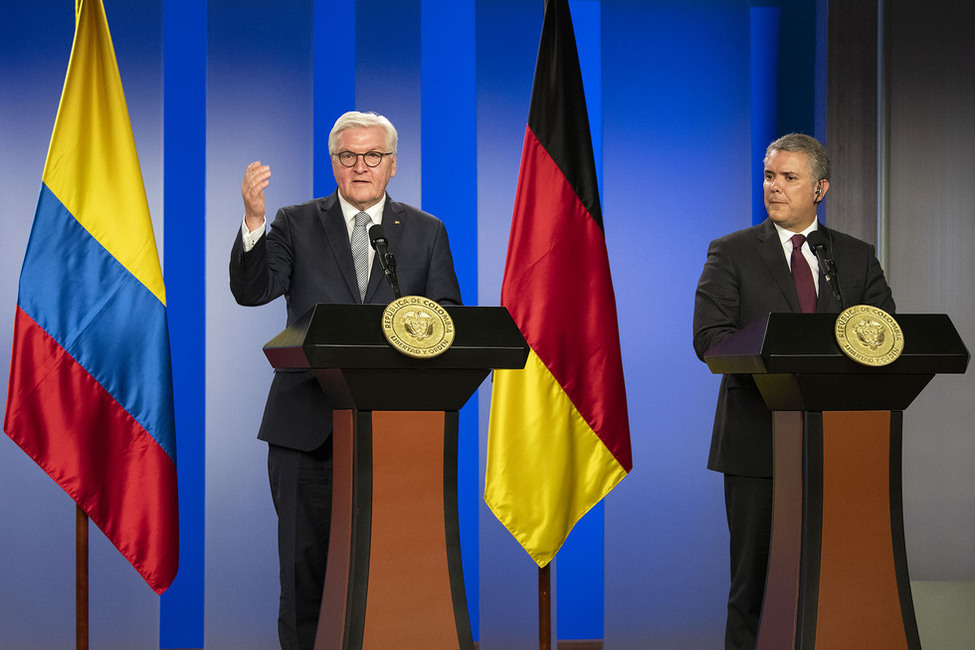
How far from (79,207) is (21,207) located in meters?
0.94

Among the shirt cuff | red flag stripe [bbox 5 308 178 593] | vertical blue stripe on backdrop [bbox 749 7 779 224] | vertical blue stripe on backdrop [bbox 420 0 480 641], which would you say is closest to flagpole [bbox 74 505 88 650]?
red flag stripe [bbox 5 308 178 593]

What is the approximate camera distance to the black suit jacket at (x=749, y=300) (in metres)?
2.49

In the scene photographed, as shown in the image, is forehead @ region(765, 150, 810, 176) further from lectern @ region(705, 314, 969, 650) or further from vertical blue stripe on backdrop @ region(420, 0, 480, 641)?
vertical blue stripe on backdrop @ region(420, 0, 480, 641)

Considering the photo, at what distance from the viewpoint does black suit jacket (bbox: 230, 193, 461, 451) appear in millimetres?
2365

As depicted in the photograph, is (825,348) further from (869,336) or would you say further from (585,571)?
(585,571)

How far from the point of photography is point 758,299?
2562mm

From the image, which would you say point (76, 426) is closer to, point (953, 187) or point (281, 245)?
point (281, 245)

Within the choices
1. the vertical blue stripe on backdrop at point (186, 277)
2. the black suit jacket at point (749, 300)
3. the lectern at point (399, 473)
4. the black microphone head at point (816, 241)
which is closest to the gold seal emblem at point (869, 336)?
the black microphone head at point (816, 241)

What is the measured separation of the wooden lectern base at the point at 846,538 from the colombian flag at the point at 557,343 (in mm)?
918

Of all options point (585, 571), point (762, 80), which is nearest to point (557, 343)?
point (585, 571)

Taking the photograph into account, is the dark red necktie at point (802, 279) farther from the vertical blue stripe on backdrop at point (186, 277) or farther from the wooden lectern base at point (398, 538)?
the vertical blue stripe on backdrop at point (186, 277)

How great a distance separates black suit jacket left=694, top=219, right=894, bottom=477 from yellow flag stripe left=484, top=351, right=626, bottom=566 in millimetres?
486

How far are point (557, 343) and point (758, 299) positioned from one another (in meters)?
0.68

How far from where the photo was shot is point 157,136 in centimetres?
365
